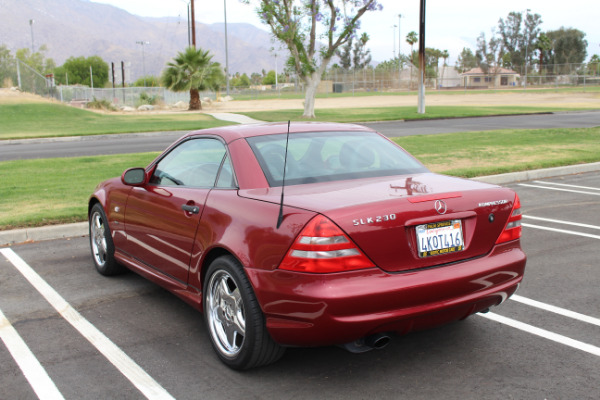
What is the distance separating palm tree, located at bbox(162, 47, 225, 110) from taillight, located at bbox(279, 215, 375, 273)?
3829cm

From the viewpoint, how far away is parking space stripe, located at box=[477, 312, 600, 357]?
13.5 feet

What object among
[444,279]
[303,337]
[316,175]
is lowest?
[303,337]

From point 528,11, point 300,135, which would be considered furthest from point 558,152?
point 528,11

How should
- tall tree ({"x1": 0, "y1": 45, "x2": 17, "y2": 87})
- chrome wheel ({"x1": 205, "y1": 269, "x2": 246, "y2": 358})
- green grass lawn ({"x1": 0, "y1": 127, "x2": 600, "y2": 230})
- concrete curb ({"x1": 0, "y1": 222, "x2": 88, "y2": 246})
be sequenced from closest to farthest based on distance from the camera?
chrome wheel ({"x1": 205, "y1": 269, "x2": 246, "y2": 358})
concrete curb ({"x1": 0, "y1": 222, "x2": 88, "y2": 246})
green grass lawn ({"x1": 0, "y1": 127, "x2": 600, "y2": 230})
tall tree ({"x1": 0, "y1": 45, "x2": 17, "y2": 87})

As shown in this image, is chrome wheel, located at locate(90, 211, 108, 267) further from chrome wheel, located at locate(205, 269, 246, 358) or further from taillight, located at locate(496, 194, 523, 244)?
taillight, located at locate(496, 194, 523, 244)

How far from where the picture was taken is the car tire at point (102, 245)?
229 inches

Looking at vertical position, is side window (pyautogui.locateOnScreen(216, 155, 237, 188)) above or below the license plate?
above

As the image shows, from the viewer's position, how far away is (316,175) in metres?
4.22

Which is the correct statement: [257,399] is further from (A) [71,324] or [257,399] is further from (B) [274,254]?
(A) [71,324]

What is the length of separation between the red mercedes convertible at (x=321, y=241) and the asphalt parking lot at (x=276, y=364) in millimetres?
276

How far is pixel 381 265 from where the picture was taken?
11.4 ft

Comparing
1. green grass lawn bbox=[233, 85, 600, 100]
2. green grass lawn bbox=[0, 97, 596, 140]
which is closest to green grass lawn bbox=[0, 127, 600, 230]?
green grass lawn bbox=[0, 97, 596, 140]

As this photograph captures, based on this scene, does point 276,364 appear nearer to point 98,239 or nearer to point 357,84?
point 98,239

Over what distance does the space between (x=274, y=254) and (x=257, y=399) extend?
2.68ft
